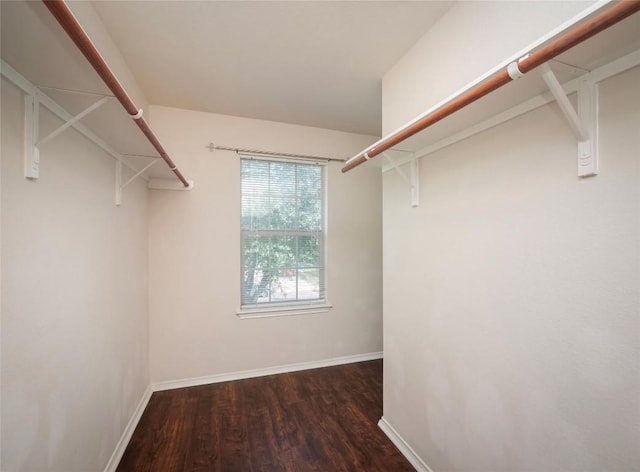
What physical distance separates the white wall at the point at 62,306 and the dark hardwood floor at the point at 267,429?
0.32 metres

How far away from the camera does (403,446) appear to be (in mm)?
1796

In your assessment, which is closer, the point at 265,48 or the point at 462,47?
the point at 462,47

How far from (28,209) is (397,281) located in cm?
183

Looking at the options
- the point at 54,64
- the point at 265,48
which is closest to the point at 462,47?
the point at 265,48

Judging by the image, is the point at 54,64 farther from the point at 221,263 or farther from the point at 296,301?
the point at 296,301

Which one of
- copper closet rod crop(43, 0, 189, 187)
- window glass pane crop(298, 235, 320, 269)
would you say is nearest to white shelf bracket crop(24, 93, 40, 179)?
copper closet rod crop(43, 0, 189, 187)

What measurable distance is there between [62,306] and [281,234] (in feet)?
6.24

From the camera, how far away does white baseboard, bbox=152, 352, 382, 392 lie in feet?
8.36

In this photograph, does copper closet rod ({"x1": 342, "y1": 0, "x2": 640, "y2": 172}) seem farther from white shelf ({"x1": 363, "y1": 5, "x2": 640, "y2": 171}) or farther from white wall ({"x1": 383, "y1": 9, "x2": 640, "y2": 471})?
white wall ({"x1": 383, "y1": 9, "x2": 640, "y2": 471})

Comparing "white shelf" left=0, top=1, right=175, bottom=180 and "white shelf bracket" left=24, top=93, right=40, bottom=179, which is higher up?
"white shelf" left=0, top=1, right=175, bottom=180

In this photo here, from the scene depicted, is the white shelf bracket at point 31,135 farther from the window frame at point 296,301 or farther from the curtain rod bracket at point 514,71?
the window frame at point 296,301

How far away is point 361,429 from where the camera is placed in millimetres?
2010

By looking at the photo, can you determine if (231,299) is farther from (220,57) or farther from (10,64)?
(10,64)

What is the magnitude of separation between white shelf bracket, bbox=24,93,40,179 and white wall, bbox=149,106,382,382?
1.57m
